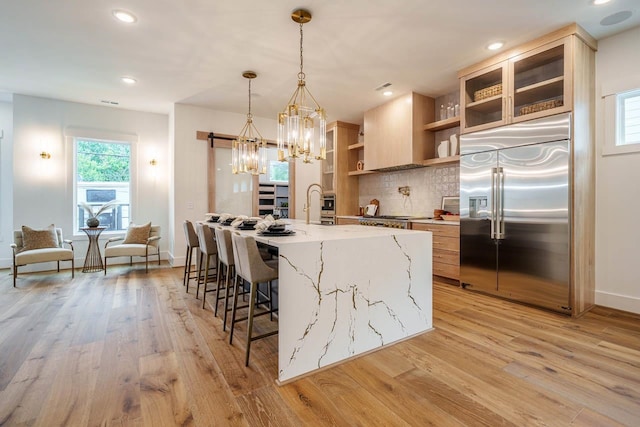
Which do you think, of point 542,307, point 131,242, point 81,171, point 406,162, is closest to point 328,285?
point 542,307

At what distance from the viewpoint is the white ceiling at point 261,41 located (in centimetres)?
274

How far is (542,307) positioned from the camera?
327 cm

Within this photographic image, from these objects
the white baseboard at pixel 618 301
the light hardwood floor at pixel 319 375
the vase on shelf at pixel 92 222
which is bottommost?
the light hardwood floor at pixel 319 375

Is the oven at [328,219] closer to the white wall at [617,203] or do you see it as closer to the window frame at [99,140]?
the window frame at [99,140]

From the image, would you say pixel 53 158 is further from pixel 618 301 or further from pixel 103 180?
pixel 618 301

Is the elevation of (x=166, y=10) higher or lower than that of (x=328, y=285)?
higher

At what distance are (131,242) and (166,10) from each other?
12.6 feet

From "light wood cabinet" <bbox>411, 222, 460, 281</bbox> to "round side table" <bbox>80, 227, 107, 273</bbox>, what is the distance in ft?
17.6

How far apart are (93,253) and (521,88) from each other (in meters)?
6.90

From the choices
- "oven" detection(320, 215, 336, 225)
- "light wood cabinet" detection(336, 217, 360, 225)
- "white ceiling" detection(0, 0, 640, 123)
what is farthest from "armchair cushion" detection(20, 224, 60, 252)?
"light wood cabinet" detection(336, 217, 360, 225)

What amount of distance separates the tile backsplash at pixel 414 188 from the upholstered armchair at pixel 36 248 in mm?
5236

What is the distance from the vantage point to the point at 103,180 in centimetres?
577

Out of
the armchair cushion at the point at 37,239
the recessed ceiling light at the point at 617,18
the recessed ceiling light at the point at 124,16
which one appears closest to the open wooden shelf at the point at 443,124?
the recessed ceiling light at the point at 617,18

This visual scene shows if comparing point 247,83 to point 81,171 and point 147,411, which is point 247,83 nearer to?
point 81,171
